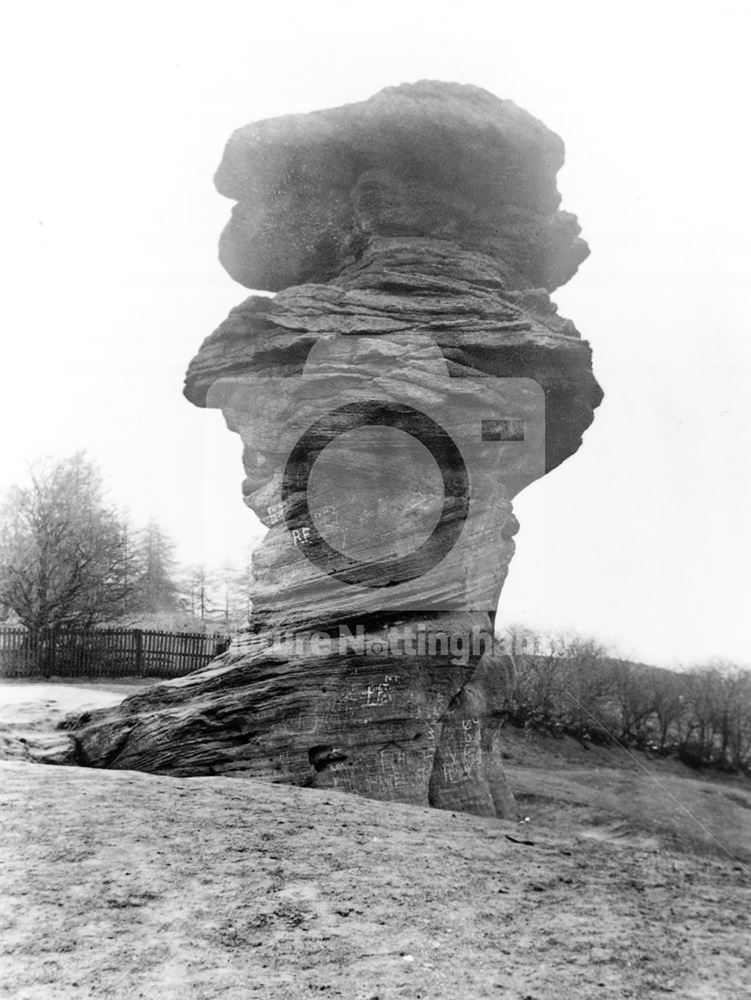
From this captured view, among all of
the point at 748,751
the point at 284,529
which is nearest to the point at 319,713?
the point at 284,529

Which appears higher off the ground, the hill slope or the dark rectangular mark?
the dark rectangular mark

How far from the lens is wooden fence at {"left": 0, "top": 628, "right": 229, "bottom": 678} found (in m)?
23.4

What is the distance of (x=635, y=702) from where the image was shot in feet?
56.6

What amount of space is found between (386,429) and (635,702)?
30.5 ft

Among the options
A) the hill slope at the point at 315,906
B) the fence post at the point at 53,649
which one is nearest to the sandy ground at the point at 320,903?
the hill slope at the point at 315,906

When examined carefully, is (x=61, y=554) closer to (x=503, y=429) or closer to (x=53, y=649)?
(x=53, y=649)

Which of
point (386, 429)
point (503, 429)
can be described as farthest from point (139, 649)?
point (503, 429)

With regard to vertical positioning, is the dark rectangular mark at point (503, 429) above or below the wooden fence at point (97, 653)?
above

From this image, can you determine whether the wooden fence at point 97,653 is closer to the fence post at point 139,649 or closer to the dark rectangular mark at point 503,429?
the fence post at point 139,649

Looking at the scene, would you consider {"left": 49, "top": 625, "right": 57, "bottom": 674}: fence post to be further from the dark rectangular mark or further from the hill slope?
the dark rectangular mark

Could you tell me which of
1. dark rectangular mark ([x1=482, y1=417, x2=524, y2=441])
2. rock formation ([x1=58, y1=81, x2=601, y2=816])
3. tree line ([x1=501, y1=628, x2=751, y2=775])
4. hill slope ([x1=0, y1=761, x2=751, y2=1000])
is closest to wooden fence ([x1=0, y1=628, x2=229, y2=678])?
tree line ([x1=501, y1=628, x2=751, y2=775])

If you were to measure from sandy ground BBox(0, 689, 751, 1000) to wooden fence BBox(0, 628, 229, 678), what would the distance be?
52.5ft

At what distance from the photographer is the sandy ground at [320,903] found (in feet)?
16.4

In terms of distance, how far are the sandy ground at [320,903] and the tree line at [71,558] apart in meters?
17.4
